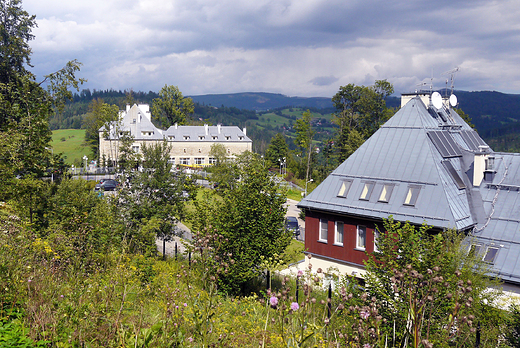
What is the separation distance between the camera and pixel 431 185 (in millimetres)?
20859

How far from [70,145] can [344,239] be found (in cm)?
12088

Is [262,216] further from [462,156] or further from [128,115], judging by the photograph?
[128,115]

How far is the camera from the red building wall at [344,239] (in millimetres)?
21422

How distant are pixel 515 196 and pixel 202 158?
67.7m

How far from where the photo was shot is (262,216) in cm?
1577

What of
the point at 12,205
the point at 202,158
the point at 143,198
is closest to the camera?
the point at 12,205

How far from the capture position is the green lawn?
363 feet

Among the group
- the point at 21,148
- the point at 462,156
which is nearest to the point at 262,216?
the point at 21,148

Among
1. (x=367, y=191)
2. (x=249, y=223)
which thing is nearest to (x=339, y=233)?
(x=367, y=191)

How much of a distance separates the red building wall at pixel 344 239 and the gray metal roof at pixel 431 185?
578 millimetres

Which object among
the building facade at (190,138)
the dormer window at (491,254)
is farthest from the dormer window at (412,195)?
the building facade at (190,138)

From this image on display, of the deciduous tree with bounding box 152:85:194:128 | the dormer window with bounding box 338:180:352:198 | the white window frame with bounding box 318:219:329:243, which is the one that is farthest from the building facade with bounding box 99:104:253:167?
the white window frame with bounding box 318:219:329:243

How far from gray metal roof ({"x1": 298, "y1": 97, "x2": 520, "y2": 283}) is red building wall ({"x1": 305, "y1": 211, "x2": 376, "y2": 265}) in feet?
1.89

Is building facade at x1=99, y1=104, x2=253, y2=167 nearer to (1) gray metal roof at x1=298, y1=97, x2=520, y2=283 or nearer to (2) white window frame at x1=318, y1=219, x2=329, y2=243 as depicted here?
(1) gray metal roof at x1=298, y1=97, x2=520, y2=283
